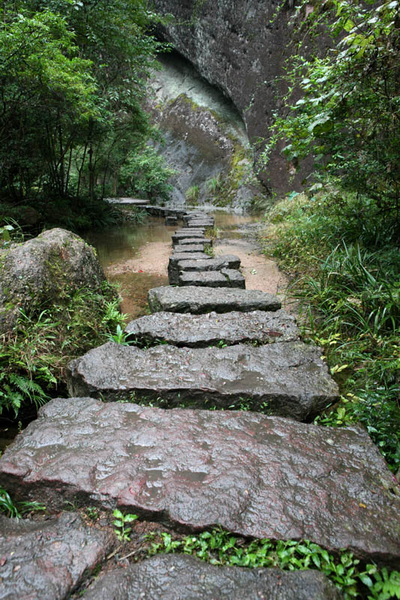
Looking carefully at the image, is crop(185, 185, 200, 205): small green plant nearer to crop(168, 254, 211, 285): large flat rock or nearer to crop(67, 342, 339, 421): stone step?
crop(168, 254, 211, 285): large flat rock

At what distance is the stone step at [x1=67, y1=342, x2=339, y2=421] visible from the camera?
5.26 ft

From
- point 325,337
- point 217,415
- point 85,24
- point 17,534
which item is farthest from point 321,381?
point 85,24

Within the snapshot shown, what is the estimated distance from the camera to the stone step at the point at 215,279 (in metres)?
2.97

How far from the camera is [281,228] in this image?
5.72 metres

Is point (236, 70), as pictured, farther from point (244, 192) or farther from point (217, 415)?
point (217, 415)

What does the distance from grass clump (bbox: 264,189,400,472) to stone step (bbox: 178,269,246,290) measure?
1.83 feet

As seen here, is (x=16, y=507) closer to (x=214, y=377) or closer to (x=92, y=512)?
(x=92, y=512)

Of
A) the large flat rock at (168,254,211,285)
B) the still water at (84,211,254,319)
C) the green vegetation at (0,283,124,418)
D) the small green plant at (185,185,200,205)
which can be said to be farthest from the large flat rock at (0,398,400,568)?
the small green plant at (185,185,200,205)

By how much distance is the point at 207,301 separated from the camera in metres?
2.47

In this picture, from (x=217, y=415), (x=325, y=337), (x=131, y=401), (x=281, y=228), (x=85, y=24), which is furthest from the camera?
(x=85, y=24)

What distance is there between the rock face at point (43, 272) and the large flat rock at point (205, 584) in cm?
167

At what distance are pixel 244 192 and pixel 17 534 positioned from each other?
13.9 meters

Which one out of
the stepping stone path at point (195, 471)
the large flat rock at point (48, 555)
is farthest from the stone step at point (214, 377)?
the large flat rock at point (48, 555)

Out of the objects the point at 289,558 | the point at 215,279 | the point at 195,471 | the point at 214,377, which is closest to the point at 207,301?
the point at 215,279
